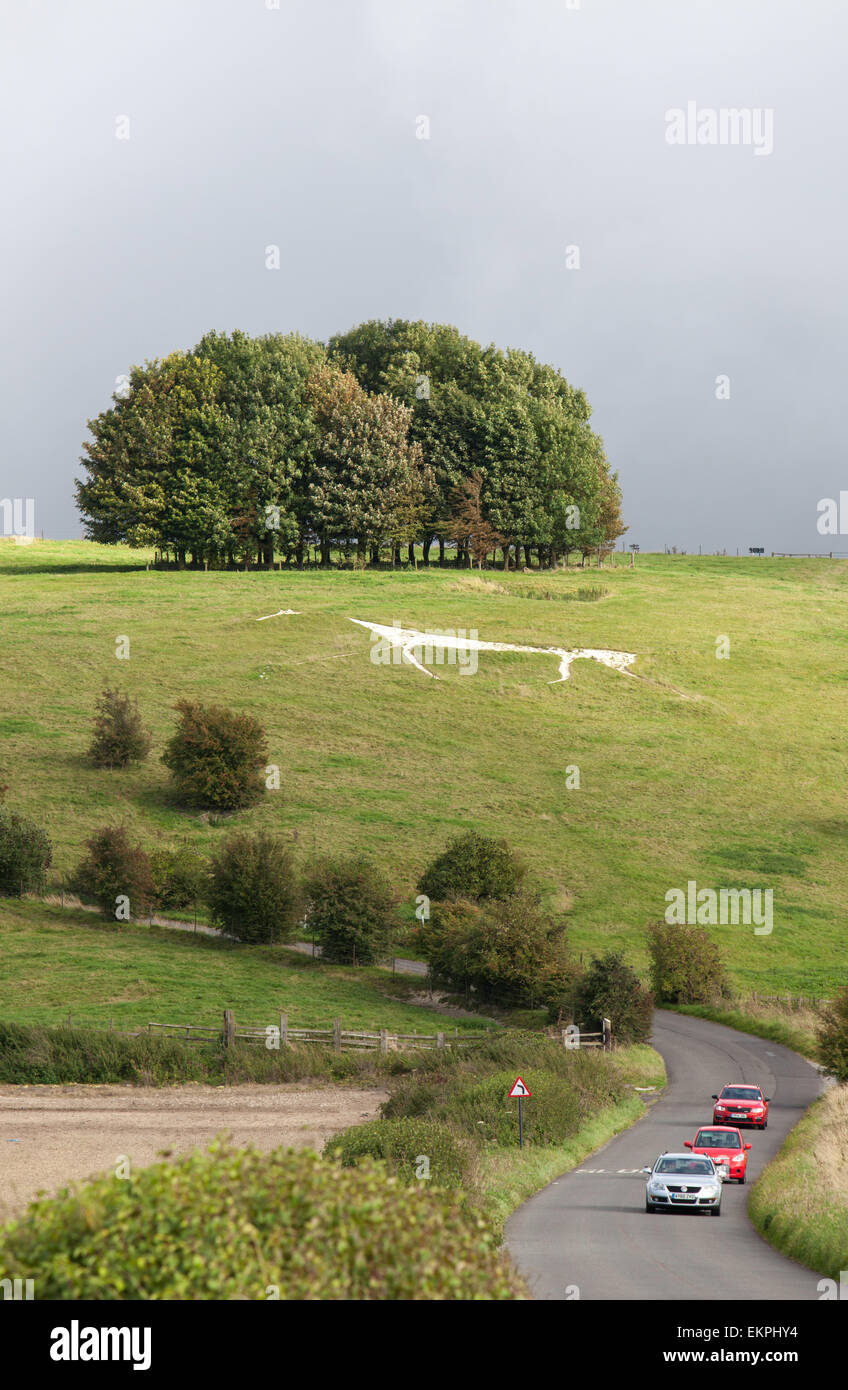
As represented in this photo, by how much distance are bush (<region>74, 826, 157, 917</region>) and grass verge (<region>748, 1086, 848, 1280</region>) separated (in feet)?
98.6

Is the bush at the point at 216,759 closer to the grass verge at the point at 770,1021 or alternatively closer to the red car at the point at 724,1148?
the grass verge at the point at 770,1021

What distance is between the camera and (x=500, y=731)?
7769 centimetres

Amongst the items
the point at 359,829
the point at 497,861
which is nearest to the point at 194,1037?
the point at 497,861

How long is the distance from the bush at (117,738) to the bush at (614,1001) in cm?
3202

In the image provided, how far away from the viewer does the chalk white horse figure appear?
90812mm

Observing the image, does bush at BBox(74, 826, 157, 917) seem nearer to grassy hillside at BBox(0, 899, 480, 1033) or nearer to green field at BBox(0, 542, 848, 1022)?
grassy hillside at BBox(0, 899, 480, 1033)

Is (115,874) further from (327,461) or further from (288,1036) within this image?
(327,461)

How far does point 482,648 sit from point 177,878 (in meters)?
42.5

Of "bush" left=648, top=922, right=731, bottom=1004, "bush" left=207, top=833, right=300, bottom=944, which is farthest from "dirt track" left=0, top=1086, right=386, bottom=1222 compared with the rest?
"bush" left=648, top=922, right=731, bottom=1004

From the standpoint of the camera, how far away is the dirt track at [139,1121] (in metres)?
23.9

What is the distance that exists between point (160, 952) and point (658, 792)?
34360 millimetres

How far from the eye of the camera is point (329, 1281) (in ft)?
24.7

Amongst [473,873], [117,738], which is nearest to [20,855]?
[117,738]

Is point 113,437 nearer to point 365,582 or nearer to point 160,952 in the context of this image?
point 365,582
